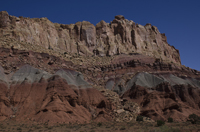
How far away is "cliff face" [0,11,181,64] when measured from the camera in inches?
3221

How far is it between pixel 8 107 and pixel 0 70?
10.9 metres

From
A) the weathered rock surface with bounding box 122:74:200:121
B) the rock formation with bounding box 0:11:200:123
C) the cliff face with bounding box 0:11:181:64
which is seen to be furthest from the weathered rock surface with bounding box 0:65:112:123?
the cliff face with bounding box 0:11:181:64

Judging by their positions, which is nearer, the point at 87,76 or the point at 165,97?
the point at 165,97

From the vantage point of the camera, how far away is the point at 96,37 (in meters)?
101

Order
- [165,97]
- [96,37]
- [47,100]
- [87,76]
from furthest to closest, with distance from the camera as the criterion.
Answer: [96,37], [87,76], [165,97], [47,100]

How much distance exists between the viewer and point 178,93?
66.6m

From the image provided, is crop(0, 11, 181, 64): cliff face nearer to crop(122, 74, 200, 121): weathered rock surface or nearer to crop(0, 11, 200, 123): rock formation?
crop(0, 11, 200, 123): rock formation

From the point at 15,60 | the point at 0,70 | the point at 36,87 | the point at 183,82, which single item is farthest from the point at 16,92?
the point at 183,82

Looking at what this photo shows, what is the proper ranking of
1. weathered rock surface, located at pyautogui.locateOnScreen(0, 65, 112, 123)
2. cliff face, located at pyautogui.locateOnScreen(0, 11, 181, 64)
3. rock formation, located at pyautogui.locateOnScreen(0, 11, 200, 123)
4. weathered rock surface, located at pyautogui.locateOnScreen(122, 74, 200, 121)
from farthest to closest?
1. cliff face, located at pyautogui.locateOnScreen(0, 11, 181, 64)
2. weathered rock surface, located at pyautogui.locateOnScreen(122, 74, 200, 121)
3. rock formation, located at pyautogui.locateOnScreen(0, 11, 200, 123)
4. weathered rock surface, located at pyautogui.locateOnScreen(0, 65, 112, 123)

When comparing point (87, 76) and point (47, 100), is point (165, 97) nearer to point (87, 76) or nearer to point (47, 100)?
point (87, 76)

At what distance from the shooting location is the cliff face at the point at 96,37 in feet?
268

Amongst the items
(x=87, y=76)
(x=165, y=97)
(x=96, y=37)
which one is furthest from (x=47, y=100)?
(x=96, y=37)

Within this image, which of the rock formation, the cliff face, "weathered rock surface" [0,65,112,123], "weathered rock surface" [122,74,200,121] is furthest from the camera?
the cliff face

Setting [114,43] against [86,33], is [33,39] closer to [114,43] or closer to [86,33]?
[86,33]
